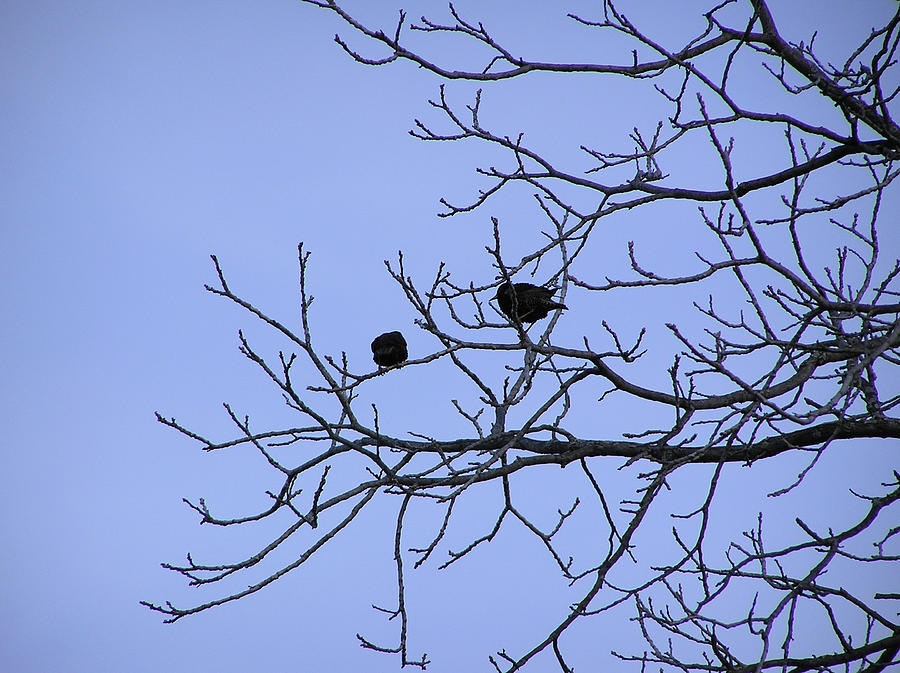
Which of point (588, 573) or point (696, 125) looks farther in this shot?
point (588, 573)

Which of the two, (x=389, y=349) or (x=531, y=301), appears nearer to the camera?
(x=531, y=301)

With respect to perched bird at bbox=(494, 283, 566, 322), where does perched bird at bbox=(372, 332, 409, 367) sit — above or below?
above

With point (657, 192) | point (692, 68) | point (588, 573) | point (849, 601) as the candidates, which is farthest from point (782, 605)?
point (692, 68)

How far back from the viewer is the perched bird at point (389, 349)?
322 inches

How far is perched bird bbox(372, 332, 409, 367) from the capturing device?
8.18 metres

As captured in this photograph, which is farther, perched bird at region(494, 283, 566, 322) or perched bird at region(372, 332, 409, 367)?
perched bird at region(372, 332, 409, 367)

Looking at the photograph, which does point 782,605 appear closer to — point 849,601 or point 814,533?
point 814,533

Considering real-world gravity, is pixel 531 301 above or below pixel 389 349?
below

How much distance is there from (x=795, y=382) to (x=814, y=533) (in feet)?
3.10

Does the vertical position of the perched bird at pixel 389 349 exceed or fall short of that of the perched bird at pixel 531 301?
it exceeds it

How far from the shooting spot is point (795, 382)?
184 inches

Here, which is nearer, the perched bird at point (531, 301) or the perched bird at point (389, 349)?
the perched bird at point (531, 301)

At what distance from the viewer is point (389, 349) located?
27.0ft

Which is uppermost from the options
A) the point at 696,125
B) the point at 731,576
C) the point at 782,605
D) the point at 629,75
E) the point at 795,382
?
the point at 629,75
